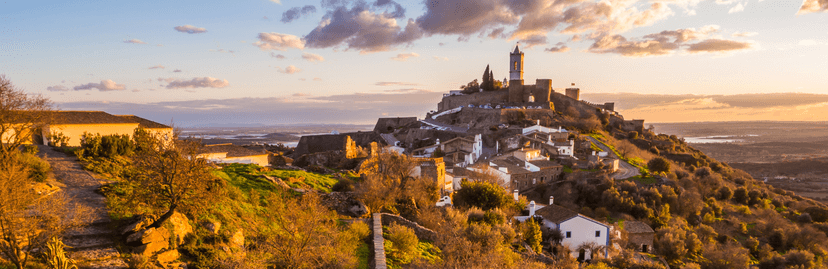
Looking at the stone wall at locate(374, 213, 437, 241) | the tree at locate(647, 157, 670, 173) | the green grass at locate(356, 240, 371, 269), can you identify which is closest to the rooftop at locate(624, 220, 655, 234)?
the tree at locate(647, 157, 670, 173)

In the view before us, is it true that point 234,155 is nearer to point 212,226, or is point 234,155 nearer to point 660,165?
point 212,226

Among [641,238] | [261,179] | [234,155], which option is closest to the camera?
[261,179]

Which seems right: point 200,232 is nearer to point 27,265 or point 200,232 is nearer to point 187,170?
point 187,170

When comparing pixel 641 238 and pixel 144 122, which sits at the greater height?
pixel 144 122

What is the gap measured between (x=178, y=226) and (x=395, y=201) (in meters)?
11.6

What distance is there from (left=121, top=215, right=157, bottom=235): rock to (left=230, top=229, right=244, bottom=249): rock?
6.41ft

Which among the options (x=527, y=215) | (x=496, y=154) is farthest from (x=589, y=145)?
(x=527, y=215)

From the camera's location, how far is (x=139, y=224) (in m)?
9.09

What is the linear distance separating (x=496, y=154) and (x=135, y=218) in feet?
140

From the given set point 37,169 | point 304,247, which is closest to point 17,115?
point 37,169

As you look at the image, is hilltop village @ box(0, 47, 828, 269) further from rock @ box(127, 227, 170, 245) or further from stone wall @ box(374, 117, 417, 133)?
stone wall @ box(374, 117, 417, 133)

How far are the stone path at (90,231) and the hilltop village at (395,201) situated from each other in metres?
0.05

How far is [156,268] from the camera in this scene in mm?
8055

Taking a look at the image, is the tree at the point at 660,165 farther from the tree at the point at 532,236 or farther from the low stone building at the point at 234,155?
the low stone building at the point at 234,155
